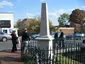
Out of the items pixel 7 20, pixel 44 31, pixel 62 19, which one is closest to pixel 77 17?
pixel 62 19

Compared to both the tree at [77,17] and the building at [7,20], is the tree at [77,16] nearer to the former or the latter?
the tree at [77,17]

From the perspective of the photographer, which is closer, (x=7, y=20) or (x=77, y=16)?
(x=7, y=20)

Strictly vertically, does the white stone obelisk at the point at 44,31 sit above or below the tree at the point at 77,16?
below

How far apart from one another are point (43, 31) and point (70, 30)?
242 ft

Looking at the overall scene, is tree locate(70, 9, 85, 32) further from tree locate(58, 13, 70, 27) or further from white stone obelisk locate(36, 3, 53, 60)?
white stone obelisk locate(36, 3, 53, 60)

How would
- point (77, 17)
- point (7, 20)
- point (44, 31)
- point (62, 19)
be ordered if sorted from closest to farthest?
point (44, 31), point (7, 20), point (77, 17), point (62, 19)

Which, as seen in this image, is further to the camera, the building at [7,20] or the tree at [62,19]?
the tree at [62,19]

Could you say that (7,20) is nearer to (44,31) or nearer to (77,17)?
(77,17)

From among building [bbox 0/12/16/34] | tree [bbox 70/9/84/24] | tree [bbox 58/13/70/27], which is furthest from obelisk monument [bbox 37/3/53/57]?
tree [bbox 58/13/70/27]

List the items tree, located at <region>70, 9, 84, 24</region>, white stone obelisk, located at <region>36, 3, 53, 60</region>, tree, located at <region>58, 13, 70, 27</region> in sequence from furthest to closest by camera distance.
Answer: tree, located at <region>58, 13, 70, 27</region>
tree, located at <region>70, 9, 84, 24</region>
white stone obelisk, located at <region>36, 3, 53, 60</region>

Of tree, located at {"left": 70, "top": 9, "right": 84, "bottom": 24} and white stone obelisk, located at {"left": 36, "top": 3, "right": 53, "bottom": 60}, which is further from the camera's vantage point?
tree, located at {"left": 70, "top": 9, "right": 84, "bottom": 24}

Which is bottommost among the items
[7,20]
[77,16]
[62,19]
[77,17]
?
[7,20]

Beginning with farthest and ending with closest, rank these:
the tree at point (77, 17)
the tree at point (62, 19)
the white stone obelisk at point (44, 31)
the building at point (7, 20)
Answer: the tree at point (62, 19), the tree at point (77, 17), the building at point (7, 20), the white stone obelisk at point (44, 31)

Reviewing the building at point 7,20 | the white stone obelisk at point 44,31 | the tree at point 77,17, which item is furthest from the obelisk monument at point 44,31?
the tree at point 77,17
